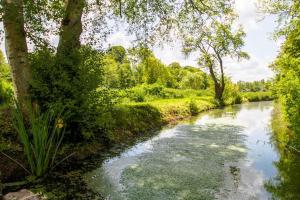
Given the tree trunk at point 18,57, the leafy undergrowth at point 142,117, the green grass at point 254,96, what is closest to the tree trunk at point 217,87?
the green grass at point 254,96

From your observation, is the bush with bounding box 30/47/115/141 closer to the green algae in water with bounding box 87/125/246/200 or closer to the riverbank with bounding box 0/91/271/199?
the riverbank with bounding box 0/91/271/199

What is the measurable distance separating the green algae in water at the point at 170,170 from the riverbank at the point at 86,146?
53 centimetres

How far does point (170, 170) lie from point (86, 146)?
2649 millimetres

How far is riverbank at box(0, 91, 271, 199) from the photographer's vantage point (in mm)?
5562

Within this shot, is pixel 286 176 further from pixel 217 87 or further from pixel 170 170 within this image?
pixel 217 87

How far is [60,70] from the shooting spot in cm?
735

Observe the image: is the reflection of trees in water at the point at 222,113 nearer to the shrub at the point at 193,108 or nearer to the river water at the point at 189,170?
the shrub at the point at 193,108

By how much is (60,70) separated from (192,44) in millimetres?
25904

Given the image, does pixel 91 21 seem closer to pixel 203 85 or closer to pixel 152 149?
pixel 152 149

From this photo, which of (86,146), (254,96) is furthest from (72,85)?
(254,96)

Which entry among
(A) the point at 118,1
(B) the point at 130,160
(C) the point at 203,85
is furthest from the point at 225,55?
(C) the point at 203,85

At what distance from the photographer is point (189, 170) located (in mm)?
6660

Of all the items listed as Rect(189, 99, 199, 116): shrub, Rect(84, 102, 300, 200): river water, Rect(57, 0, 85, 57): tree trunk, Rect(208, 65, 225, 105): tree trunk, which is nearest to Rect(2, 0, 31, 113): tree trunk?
Rect(57, 0, 85, 57): tree trunk

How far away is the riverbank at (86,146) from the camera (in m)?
5.56
